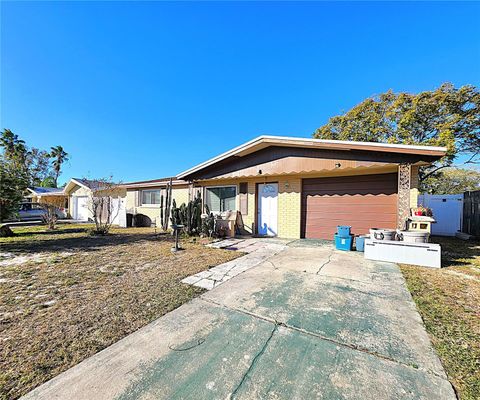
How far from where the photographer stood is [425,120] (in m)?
13.4

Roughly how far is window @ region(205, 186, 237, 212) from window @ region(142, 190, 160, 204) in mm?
4138

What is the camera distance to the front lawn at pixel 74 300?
201 centimetres

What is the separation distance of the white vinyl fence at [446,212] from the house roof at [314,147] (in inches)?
256

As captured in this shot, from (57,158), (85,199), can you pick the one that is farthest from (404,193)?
(57,158)

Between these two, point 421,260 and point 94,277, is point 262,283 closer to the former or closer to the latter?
point 94,277

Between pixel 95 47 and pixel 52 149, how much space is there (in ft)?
124

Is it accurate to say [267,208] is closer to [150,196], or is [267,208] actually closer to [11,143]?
[150,196]

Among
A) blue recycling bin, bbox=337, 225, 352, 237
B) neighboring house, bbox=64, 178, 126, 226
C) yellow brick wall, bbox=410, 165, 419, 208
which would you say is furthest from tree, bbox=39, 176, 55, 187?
yellow brick wall, bbox=410, 165, 419, 208

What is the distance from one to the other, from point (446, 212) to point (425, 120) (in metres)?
6.66

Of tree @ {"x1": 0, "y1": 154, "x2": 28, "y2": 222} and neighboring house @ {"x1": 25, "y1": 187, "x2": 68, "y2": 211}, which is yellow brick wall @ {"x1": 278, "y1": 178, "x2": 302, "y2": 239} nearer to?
tree @ {"x1": 0, "y1": 154, "x2": 28, "y2": 222}

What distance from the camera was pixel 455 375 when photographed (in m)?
1.80

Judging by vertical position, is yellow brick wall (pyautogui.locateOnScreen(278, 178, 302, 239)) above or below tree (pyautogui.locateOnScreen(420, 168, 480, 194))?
below

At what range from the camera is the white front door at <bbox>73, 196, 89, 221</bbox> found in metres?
18.0

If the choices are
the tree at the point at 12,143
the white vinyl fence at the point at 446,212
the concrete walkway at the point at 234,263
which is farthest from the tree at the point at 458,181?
the tree at the point at 12,143
